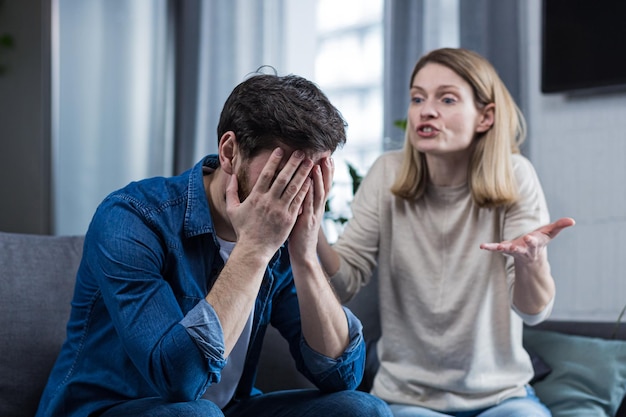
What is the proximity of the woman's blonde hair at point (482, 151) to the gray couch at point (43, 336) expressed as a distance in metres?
0.44

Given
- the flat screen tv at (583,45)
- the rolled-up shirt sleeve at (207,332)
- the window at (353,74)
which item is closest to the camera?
the rolled-up shirt sleeve at (207,332)

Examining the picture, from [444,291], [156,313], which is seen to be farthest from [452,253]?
[156,313]

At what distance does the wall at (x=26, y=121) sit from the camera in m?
3.67

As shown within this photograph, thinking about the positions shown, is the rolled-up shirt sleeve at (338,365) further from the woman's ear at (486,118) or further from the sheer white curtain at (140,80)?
the sheer white curtain at (140,80)

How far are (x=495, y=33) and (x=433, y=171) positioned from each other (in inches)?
34.7

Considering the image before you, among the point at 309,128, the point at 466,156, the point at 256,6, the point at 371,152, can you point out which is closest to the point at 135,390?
the point at 309,128

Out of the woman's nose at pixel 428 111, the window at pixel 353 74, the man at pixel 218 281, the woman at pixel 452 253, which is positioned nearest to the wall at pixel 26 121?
the window at pixel 353 74

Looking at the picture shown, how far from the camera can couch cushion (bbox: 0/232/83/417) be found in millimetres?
1631

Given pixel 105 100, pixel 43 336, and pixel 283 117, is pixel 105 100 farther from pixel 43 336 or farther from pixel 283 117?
pixel 283 117

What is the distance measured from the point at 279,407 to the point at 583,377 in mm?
812

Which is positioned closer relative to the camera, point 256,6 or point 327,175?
point 327,175

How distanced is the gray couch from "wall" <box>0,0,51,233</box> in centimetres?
195

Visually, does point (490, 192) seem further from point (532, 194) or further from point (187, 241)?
point (187, 241)

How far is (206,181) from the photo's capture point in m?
1.47
